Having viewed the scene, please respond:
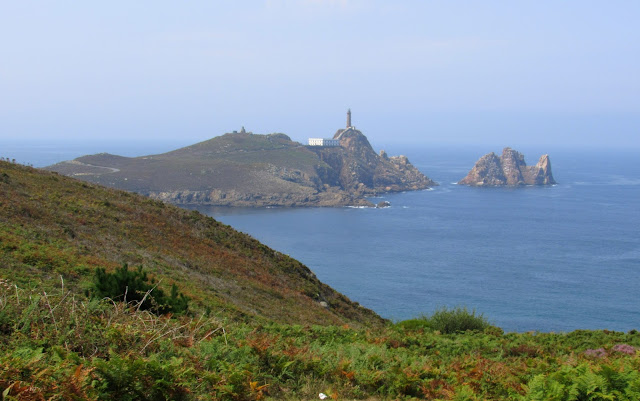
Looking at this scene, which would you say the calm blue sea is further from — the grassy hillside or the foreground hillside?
the grassy hillside

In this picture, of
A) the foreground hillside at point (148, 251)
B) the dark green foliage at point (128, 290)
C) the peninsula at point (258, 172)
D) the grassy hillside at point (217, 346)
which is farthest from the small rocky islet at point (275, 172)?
the dark green foliage at point (128, 290)

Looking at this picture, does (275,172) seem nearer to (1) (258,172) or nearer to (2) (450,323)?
(1) (258,172)

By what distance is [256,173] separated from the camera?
13338 centimetres

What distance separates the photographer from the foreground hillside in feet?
43.2

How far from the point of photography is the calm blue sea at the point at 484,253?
4641cm

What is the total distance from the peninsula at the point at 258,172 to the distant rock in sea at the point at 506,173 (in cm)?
1391

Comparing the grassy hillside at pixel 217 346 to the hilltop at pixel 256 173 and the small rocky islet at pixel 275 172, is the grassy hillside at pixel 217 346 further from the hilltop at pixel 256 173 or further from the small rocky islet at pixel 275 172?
the hilltop at pixel 256 173

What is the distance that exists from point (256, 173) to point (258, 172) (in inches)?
39.6

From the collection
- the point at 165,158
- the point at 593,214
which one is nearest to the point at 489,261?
the point at 593,214

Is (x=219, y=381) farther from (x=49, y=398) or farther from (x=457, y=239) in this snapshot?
(x=457, y=239)

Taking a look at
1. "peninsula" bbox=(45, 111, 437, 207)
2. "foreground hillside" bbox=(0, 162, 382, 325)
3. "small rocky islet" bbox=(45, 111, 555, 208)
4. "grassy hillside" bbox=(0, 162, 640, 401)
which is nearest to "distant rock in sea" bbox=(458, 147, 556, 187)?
"small rocky islet" bbox=(45, 111, 555, 208)

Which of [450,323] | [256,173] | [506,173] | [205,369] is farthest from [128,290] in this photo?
[506,173]

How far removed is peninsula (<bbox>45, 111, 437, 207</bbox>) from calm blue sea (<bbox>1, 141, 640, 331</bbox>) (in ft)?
36.3

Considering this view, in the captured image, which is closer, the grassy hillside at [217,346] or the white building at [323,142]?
the grassy hillside at [217,346]
